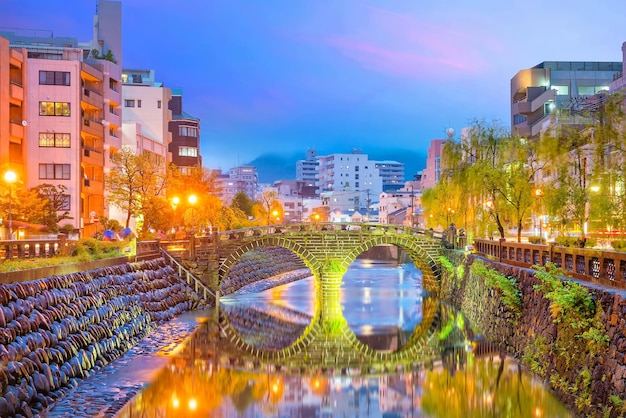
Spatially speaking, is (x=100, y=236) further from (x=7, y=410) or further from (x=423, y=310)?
(x=7, y=410)

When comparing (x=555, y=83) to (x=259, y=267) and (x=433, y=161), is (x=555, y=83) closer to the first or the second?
(x=259, y=267)

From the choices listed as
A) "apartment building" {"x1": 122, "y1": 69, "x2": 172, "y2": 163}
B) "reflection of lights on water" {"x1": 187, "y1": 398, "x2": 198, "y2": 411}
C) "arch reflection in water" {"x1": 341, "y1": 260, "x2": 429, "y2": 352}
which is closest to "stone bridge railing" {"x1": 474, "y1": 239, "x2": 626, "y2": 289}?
"arch reflection in water" {"x1": 341, "y1": 260, "x2": 429, "y2": 352}

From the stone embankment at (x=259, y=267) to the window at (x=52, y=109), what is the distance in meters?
16.8

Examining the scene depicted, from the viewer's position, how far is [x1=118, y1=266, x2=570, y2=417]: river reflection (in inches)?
803

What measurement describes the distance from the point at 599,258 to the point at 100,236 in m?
31.4

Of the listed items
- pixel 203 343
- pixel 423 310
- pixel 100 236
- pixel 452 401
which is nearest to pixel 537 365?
pixel 452 401

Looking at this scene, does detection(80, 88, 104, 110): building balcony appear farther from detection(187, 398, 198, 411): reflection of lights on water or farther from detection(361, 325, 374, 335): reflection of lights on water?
detection(187, 398, 198, 411): reflection of lights on water

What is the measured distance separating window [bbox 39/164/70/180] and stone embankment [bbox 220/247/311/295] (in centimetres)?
1370

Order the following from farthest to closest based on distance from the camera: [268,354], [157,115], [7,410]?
[157,115], [268,354], [7,410]

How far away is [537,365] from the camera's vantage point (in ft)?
71.2

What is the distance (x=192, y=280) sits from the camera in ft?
145

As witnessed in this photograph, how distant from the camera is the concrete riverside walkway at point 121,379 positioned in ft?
61.2

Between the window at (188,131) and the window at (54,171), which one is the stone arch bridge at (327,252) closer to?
the window at (54,171)

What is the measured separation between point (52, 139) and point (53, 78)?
14.2 ft
